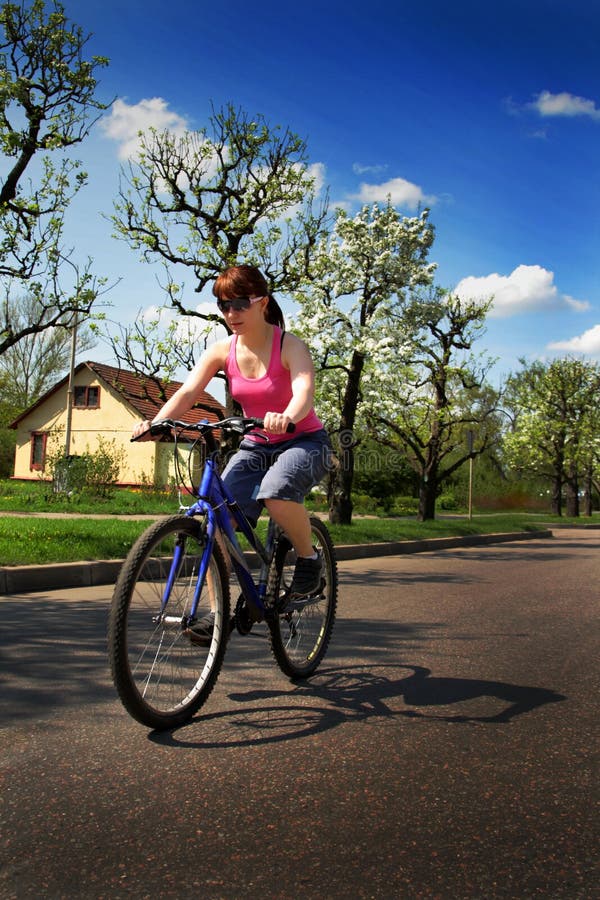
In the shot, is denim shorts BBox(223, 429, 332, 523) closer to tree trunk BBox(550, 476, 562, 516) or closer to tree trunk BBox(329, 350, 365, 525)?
tree trunk BBox(329, 350, 365, 525)

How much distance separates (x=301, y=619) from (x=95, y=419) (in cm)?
3758

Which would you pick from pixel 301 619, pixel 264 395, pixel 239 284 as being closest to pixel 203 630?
pixel 301 619

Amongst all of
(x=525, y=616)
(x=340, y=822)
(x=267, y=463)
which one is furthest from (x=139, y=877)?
(x=525, y=616)

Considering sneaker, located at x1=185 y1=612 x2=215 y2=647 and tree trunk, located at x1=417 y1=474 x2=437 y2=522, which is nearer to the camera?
sneaker, located at x1=185 y1=612 x2=215 y2=647

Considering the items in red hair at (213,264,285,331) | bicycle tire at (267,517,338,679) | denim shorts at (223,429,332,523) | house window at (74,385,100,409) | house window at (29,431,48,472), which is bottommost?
bicycle tire at (267,517,338,679)

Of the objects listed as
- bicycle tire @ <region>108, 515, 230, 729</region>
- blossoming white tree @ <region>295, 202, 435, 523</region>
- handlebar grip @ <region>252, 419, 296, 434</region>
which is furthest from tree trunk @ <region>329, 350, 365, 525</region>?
bicycle tire @ <region>108, 515, 230, 729</region>

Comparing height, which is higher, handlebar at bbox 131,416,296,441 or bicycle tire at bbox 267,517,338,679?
handlebar at bbox 131,416,296,441

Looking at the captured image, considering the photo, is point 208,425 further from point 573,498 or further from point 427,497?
point 573,498

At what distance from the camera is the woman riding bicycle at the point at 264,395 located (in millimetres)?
3949

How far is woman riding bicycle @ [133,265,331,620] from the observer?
3.95 meters

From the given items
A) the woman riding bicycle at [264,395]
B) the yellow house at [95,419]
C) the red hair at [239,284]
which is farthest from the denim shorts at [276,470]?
the yellow house at [95,419]

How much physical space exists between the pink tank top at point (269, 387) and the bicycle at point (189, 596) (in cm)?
32

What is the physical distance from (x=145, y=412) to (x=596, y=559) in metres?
27.6

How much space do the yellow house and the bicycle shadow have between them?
3339 centimetres
